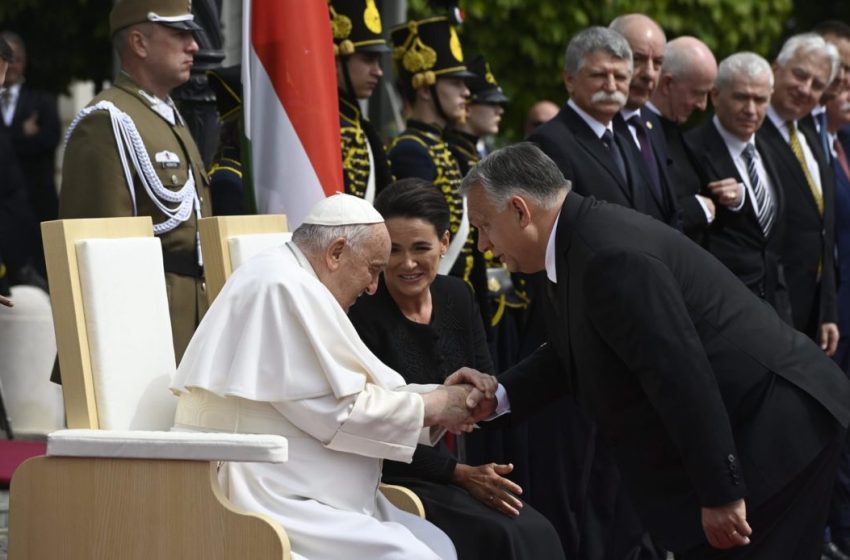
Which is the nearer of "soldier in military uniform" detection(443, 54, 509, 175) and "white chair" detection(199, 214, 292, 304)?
"white chair" detection(199, 214, 292, 304)

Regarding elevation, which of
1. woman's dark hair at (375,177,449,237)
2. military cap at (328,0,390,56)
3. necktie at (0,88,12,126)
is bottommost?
necktie at (0,88,12,126)

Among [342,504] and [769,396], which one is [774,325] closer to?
[769,396]

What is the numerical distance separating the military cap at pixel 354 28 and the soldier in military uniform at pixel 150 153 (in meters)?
1.38

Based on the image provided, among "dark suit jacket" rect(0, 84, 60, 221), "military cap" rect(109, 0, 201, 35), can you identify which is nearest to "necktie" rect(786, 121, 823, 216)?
"military cap" rect(109, 0, 201, 35)

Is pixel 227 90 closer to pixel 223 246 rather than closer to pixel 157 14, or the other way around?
pixel 157 14

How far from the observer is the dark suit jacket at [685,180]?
7.45m

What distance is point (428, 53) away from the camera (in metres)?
8.28

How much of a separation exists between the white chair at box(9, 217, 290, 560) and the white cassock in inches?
7.5

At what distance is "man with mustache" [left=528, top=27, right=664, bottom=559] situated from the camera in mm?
6906

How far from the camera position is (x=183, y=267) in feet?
19.8

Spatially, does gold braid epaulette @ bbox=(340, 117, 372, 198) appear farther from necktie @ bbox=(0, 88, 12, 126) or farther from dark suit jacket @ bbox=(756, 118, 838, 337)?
necktie @ bbox=(0, 88, 12, 126)

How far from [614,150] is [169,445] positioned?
3.35 m

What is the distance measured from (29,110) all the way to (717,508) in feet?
32.1

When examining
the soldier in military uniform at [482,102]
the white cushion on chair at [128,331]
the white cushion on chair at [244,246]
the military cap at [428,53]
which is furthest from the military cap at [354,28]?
the white cushion on chair at [128,331]
